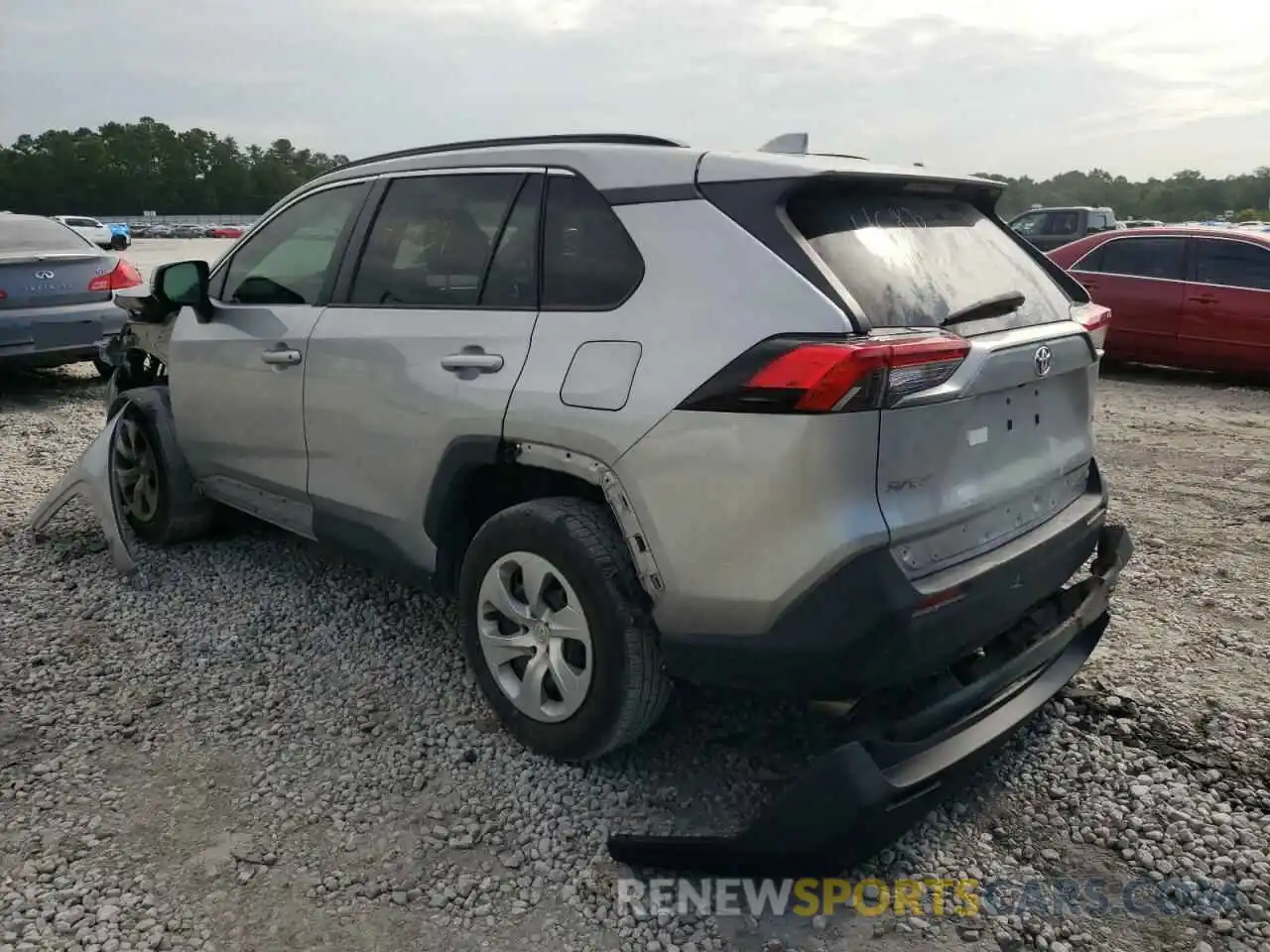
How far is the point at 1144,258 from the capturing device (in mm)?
9977

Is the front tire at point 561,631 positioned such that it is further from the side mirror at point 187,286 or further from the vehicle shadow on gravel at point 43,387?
the vehicle shadow on gravel at point 43,387

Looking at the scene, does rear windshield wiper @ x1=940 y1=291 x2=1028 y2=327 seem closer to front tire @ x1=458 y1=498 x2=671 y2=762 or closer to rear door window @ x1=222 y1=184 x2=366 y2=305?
front tire @ x1=458 y1=498 x2=671 y2=762

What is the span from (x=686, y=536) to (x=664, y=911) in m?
0.92

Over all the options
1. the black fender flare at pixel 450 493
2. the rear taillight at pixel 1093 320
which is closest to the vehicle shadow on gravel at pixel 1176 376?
the rear taillight at pixel 1093 320

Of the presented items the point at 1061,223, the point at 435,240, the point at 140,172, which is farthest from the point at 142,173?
the point at 435,240

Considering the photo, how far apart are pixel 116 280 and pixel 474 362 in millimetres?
6994

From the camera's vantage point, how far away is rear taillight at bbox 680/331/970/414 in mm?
2299

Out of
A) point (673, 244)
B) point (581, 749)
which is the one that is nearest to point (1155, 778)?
point (581, 749)

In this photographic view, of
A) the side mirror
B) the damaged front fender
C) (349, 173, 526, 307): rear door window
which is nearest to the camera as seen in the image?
(349, 173, 526, 307): rear door window

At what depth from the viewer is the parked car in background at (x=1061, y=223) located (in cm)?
1866

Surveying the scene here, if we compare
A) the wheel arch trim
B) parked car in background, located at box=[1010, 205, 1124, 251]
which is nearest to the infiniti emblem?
the wheel arch trim

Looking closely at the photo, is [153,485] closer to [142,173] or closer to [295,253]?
[295,253]

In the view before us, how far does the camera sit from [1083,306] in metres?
3.30

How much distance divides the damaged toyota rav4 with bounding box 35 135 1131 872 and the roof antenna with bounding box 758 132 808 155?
2 centimetres
